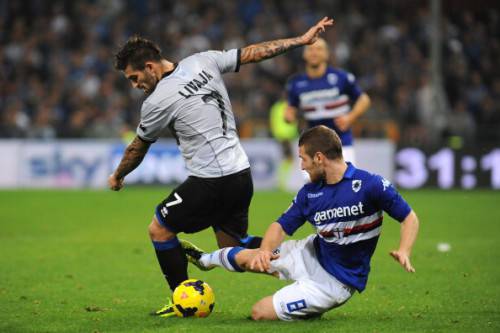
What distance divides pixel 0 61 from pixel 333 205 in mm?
18048

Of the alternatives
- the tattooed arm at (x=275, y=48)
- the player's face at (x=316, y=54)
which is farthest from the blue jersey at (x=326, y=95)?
the tattooed arm at (x=275, y=48)

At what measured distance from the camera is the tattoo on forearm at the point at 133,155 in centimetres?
650

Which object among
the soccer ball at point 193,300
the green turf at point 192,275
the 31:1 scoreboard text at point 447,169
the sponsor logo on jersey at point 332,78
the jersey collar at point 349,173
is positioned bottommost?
the 31:1 scoreboard text at point 447,169

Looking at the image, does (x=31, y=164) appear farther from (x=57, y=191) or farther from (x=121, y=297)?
(x=121, y=297)

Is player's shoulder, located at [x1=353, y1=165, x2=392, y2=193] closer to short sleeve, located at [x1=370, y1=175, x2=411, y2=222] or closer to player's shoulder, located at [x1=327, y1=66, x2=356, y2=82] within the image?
short sleeve, located at [x1=370, y1=175, x2=411, y2=222]

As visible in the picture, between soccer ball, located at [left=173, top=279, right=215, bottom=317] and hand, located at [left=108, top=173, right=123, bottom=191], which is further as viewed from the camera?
hand, located at [left=108, top=173, right=123, bottom=191]

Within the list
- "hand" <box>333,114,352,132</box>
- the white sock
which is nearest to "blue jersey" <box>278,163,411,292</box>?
the white sock

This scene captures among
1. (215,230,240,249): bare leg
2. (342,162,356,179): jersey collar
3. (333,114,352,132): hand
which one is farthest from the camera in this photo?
(333,114,352,132): hand

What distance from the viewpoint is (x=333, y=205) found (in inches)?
236

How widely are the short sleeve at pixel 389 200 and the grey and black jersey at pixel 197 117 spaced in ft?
3.80

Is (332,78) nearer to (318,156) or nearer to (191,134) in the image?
(191,134)

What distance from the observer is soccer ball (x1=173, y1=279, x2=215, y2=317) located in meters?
6.38

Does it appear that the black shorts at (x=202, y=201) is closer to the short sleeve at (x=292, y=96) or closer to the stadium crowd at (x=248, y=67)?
the short sleeve at (x=292, y=96)

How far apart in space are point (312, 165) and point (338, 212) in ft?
1.21
